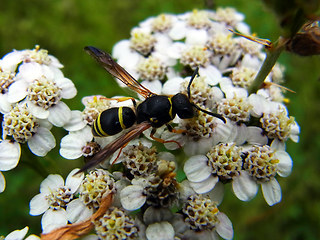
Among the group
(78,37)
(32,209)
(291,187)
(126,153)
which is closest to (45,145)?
(32,209)

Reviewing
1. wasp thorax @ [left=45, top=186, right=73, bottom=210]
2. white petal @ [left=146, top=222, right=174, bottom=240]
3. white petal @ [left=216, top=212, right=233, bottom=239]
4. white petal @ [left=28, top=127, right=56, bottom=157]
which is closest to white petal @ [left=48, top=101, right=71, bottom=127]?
white petal @ [left=28, top=127, right=56, bottom=157]

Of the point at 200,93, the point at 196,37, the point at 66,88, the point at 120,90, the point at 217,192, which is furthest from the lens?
the point at 120,90

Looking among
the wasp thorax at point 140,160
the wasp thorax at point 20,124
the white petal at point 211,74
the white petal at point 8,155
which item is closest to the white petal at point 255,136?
the white petal at point 211,74

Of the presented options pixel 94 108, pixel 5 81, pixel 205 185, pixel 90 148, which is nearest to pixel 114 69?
pixel 94 108

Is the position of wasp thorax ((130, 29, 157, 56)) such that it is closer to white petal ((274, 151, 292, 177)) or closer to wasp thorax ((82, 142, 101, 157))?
wasp thorax ((82, 142, 101, 157))

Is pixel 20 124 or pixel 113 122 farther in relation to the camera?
pixel 20 124

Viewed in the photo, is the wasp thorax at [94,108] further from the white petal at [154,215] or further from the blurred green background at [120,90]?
the blurred green background at [120,90]

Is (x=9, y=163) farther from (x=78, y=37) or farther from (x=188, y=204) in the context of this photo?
(x=78, y=37)

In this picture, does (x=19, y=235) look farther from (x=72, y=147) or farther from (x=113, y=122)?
(x=113, y=122)

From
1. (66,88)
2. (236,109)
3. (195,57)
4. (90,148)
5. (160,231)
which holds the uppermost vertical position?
(195,57)
